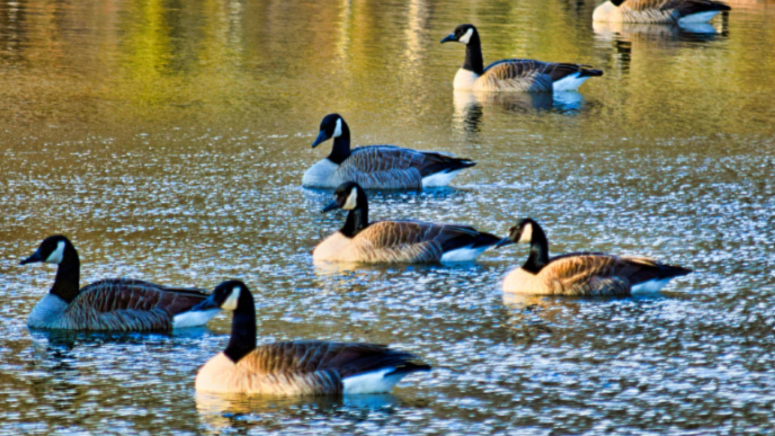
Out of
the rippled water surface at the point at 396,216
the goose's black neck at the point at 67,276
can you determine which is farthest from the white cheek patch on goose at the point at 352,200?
the goose's black neck at the point at 67,276

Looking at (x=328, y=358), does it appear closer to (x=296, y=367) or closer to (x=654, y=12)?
(x=296, y=367)

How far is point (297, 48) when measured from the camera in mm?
27953

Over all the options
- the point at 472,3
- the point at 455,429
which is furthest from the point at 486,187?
the point at 472,3

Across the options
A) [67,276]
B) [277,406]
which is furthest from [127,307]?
[277,406]

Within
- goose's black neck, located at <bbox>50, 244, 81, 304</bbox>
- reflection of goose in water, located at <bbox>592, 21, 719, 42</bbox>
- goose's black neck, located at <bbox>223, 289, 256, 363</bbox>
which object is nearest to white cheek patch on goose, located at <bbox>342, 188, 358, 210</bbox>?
goose's black neck, located at <bbox>50, 244, 81, 304</bbox>

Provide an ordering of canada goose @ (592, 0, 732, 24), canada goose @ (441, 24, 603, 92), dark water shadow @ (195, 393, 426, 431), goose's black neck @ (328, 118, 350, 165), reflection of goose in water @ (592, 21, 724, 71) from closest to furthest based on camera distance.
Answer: dark water shadow @ (195, 393, 426, 431), goose's black neck @ (328, 118, 350, 165), canada goose @ (441, 24, 603, 92), reflection of goose in water @ (592, 21, 724, 71), canada goose @ (592, 0, 732, 24)

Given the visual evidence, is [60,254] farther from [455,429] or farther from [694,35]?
[694,35]

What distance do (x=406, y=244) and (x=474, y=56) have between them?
41.0 feet

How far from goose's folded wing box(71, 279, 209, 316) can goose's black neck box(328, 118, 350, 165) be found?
21.4 ft

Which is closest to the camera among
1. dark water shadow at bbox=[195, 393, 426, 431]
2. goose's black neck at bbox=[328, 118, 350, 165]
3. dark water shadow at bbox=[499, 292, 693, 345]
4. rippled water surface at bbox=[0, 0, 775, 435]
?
dark water shadow at bbox=[195, 393, 426, 431]

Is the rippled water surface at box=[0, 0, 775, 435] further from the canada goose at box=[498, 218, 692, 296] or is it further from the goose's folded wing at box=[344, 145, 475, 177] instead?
the goose's folded wing at box=[344, 145, 475, 177]

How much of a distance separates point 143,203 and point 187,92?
825 cm

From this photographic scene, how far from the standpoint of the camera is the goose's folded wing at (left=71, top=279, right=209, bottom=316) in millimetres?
9703

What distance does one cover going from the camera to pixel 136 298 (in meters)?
9.73
